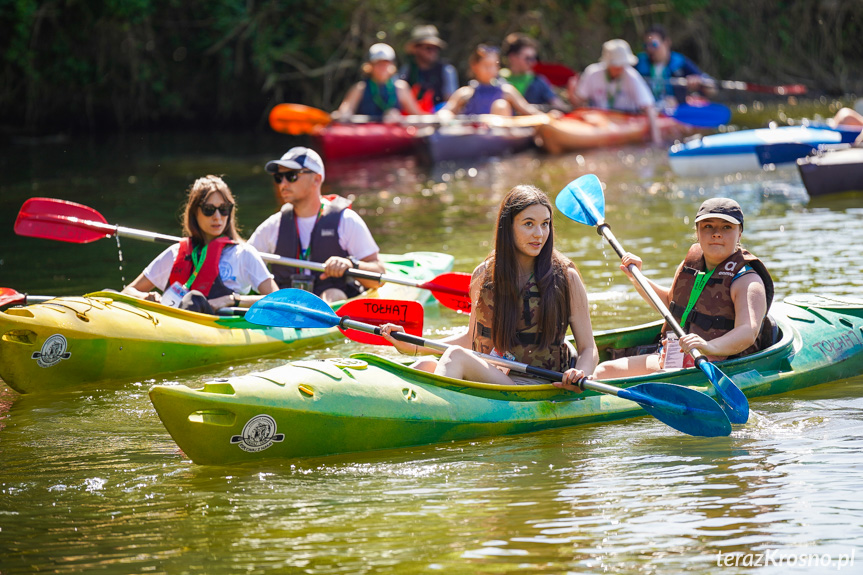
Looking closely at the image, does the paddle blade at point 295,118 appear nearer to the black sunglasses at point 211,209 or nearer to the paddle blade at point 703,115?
the paddle blade at point 703,115

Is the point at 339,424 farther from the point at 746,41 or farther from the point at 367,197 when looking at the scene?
the point at 746,41

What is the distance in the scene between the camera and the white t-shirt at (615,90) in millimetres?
13570

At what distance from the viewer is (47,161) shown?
12914mm

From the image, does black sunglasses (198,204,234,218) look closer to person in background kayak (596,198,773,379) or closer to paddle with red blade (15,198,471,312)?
paddle with red blade (15,198,471,312)

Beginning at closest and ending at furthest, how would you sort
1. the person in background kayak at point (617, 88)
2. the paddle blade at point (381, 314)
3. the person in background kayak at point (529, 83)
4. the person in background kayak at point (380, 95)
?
the paddle blade at point (381, 314)
the person in background kayak at point (380, 95)
the person in background kayak at point (617, 88)
the person in background kayak at point (529, 83)

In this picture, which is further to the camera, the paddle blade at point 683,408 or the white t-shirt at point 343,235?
the white t-shirt at point 343,235

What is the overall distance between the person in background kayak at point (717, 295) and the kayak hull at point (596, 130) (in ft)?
28.0

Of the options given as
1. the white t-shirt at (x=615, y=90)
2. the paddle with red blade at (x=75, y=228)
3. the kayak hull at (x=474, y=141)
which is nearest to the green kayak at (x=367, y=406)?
the paddle with red blade at (x=75, y=228)

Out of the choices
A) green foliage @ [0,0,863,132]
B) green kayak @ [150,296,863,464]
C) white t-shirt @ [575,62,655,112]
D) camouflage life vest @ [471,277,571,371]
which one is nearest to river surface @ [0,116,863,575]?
green kayak @ [150,296,863,464]

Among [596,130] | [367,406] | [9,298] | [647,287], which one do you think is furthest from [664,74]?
[367,406]

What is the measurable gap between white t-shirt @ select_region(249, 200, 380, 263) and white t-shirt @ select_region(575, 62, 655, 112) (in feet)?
27.2

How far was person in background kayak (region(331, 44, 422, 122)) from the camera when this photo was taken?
12680 mm

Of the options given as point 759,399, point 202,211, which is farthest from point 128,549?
point 759,399

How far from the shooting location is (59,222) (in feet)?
20.3
